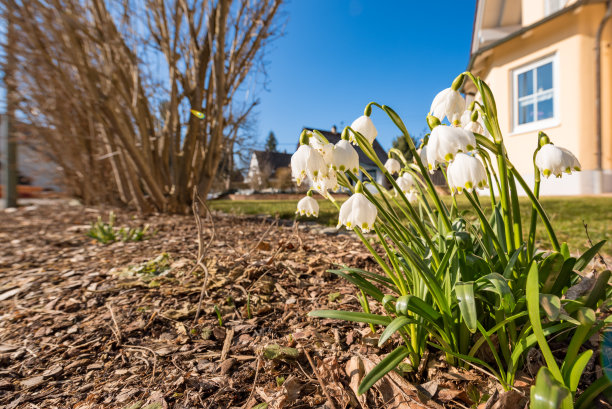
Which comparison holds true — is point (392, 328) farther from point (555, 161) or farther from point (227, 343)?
point (227, 343)

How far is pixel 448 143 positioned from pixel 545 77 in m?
9.86

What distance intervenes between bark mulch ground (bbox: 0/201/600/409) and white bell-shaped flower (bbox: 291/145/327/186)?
622mm

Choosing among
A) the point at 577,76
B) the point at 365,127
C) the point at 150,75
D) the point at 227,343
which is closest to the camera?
the point at 365,127

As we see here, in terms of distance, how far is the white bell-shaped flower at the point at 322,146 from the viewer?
1.06 m

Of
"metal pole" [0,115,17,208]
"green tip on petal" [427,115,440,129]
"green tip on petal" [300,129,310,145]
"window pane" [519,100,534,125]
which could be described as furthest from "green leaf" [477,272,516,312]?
"window pane" [519,100,534,125]

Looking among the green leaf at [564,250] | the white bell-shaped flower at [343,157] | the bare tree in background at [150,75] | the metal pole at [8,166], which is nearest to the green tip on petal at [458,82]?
the white bell-shaped flower at [343,157]

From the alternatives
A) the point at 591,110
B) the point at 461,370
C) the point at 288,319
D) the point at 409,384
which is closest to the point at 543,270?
the point at 461,370

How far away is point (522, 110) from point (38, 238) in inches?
414

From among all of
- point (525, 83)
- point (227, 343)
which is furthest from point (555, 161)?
point (525, 83)

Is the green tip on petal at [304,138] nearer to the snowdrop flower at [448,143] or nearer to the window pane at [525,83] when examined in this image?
the snowdrop flower at [448,143]

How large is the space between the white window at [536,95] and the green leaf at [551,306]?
30.0 ft

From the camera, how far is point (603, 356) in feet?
3.20

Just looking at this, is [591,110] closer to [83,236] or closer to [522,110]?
[522,110]

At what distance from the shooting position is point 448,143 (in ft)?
2.88
